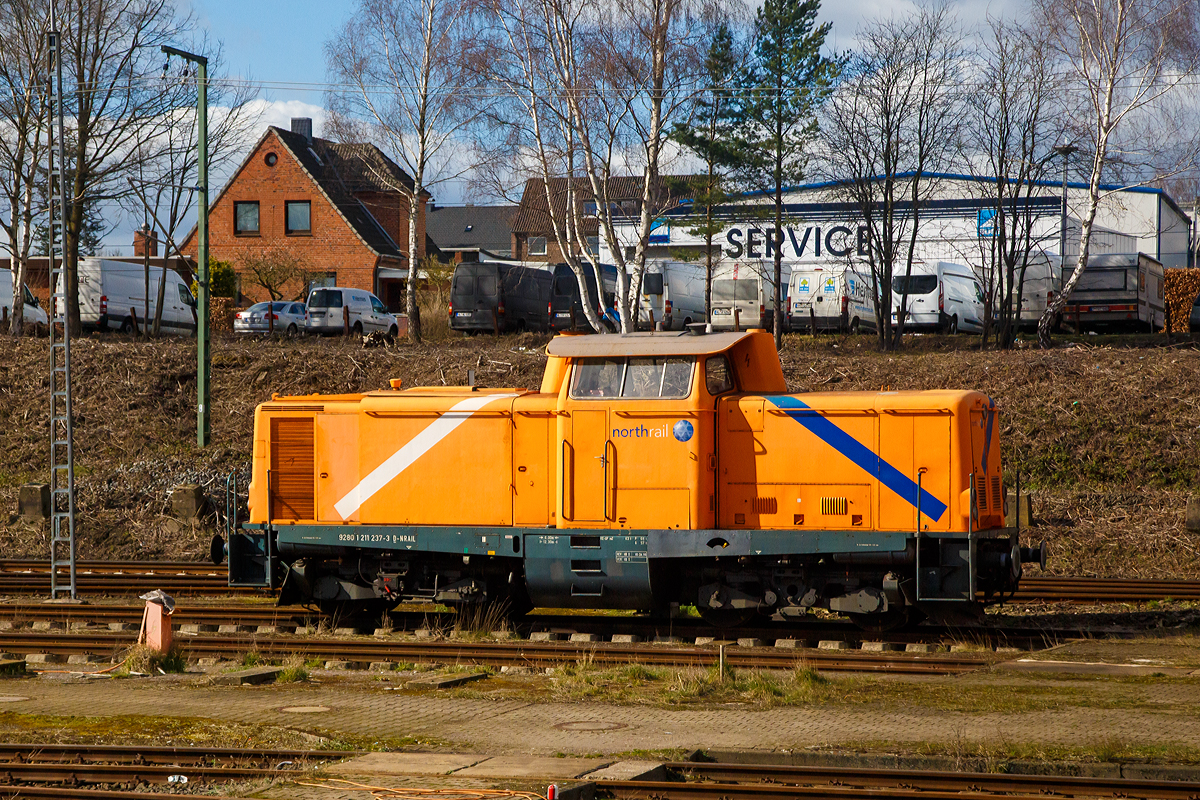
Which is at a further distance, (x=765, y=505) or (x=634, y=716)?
(x=765, y=505)

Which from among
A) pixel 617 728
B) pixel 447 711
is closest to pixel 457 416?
pixel 447 711

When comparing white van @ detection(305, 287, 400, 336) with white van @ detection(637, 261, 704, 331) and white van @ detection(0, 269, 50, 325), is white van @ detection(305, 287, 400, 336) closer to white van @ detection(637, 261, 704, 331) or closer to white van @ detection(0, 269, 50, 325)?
white van @ detection(0, 269, 50, 325)

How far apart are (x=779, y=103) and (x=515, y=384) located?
9108 millimetres

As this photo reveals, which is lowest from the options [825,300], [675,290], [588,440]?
[588,440]

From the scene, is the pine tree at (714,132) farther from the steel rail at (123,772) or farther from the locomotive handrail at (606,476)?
the steel rail at (123,772)

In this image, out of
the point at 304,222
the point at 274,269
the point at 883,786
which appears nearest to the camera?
the point at 883,786

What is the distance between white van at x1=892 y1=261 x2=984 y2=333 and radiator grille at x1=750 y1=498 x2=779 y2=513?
64.6 ft

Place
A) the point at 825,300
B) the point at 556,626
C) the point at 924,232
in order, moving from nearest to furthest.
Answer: the point at 556,626, the point at 825,300, the point at 924,232

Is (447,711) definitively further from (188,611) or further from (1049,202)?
(1049,202)

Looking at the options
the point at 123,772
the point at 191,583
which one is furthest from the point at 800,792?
the point at 191,583

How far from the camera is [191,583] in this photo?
16922 millimetres

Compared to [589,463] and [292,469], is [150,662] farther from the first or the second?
[589,463]

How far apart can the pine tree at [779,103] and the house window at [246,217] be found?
31.9 metres

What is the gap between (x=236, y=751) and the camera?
25.6ft
